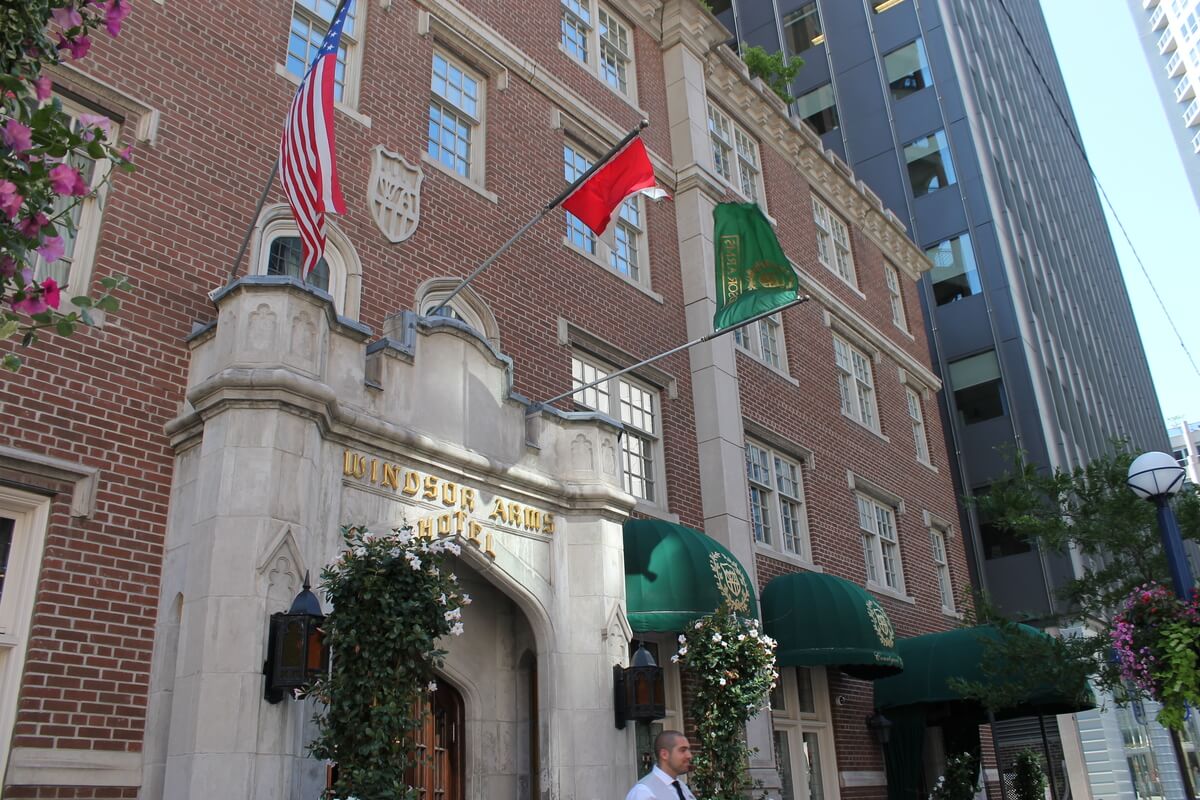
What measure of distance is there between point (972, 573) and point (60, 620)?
3075 cm

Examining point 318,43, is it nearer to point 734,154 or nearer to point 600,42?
point 600,42

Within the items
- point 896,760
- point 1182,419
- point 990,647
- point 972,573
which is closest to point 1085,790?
point 972,573

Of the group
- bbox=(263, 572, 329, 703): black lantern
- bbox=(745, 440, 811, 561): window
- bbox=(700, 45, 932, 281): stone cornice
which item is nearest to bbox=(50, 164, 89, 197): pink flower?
bbox=(263, 572, 329, 703): black lantern

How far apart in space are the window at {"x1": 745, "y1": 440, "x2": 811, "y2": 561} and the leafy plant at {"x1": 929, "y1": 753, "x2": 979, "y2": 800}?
4.75 metres

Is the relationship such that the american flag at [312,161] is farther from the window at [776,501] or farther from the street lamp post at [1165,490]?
the window at [776,501]

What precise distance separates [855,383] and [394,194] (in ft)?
47.6

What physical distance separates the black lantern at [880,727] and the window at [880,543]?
3160 millimetres

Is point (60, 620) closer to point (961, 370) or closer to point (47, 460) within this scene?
point (47, 460)

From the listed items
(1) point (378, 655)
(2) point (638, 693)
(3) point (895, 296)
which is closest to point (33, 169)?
(1) point (378, 655)

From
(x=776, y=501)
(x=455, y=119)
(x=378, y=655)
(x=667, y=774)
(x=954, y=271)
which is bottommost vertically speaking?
(x=667, y=774)

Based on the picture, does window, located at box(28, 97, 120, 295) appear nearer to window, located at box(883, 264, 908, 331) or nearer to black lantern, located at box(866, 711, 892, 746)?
black lantern, located at box(866, 711, 892, 746)

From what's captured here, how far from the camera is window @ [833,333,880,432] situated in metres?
23.5

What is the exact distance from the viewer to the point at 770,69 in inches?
1037

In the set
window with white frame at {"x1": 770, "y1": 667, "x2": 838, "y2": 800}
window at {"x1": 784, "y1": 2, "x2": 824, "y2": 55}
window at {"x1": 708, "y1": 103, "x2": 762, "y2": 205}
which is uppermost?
Result: window at {"x1": 784, "y1": 2, "x2": 824, "y2": 55}
